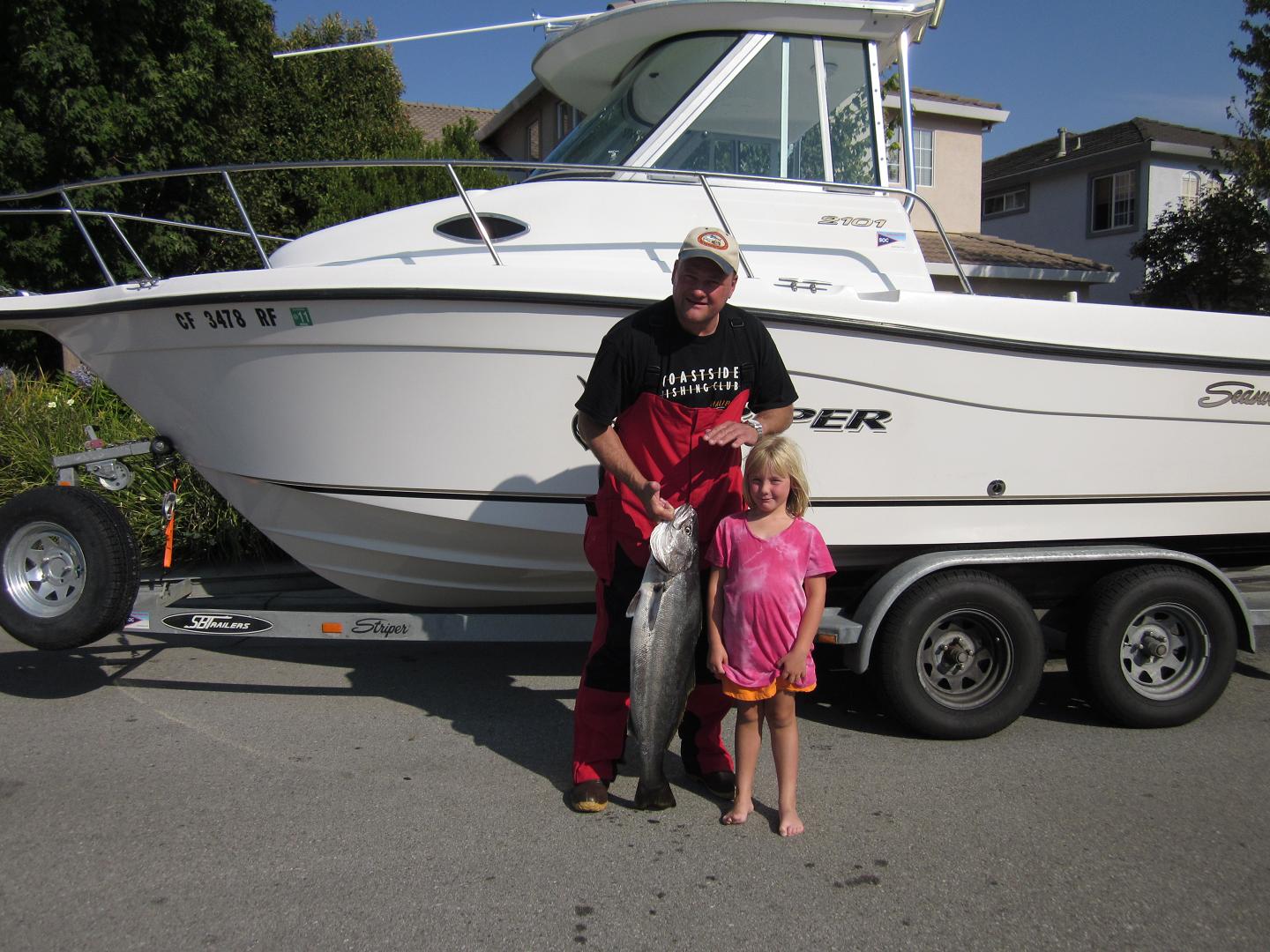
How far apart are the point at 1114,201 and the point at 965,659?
2023 centimetres

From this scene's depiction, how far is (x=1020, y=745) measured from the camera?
12.4 feet

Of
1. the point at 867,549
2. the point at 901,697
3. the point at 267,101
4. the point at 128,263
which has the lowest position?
the point at 901,697

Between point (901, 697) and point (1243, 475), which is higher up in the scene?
point (1243, 475)

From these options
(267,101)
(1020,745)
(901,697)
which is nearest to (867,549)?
(901,697)

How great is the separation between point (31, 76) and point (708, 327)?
9416 mm

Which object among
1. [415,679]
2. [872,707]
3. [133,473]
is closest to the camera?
[872,707]

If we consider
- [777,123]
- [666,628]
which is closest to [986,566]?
[666,628]

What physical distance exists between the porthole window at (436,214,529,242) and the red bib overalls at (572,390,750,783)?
4.23 feet

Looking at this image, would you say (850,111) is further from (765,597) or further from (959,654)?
(765,597)

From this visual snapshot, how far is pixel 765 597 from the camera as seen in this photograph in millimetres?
2887

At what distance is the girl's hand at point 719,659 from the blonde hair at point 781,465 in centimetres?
46

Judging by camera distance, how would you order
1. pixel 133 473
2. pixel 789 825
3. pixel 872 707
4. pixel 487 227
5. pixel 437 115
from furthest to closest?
pixel 437 115, pixel 133 473, pixel 872 707, pixel 487 227, pixel 789 825

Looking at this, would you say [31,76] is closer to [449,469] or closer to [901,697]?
[449,469]

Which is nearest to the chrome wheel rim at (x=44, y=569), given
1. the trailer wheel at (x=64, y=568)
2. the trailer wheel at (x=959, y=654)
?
the trailer wheel at (x=64, y=568)
